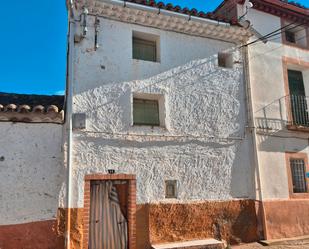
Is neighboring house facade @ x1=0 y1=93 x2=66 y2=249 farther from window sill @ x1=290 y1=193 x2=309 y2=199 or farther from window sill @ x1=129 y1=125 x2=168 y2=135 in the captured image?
window sill @ x1=290 y1=193 x2=309 y2=199

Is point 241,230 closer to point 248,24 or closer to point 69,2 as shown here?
point 248,24

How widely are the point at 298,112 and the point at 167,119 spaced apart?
464 centimetres

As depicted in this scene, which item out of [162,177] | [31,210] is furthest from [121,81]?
[31,210]

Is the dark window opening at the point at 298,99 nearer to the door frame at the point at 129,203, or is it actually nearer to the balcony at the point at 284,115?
the balcony at the point at 284,115

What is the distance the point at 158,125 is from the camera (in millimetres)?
7727

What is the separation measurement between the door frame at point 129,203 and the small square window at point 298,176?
5.04m

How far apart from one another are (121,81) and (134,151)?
173 centimetres

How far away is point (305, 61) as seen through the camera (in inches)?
396

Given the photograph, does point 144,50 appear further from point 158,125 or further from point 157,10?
point 158,125

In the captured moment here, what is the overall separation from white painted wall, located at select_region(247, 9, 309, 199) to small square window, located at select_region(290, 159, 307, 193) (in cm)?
41

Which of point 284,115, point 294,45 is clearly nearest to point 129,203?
point 284,115

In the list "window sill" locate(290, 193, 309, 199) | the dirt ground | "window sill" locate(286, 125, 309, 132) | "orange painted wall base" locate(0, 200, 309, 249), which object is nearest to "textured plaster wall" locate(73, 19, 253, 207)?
"orange painted wall base" locate(0, 200, 309, 249)

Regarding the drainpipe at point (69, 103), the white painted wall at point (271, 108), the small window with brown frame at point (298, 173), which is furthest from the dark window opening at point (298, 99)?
the drainpipe at point (69, 103)

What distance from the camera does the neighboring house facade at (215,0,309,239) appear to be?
27.5ft
